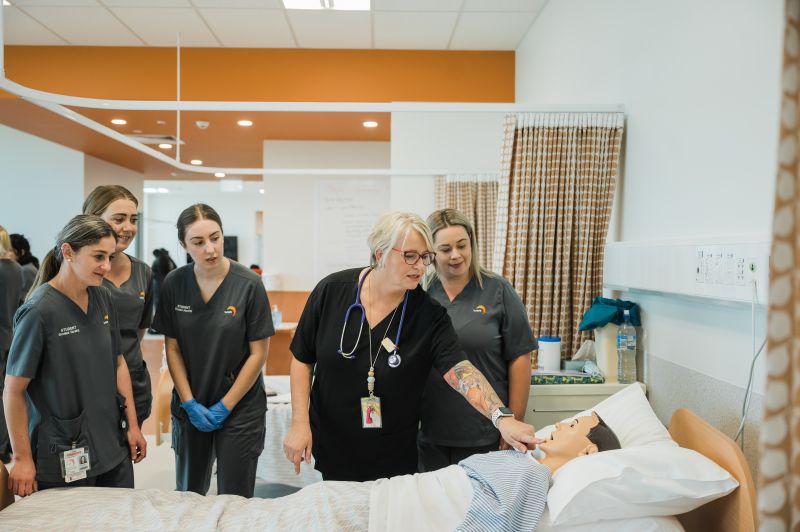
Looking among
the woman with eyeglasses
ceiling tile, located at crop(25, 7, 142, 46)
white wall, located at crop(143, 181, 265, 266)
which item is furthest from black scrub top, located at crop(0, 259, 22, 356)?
white wall, located at crop(143, 181, 265, 266)

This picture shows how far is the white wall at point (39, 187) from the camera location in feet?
23.5

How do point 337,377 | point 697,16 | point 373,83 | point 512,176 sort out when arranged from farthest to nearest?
point 373,83 < point 512,176 < point 697,16 < point 337,377

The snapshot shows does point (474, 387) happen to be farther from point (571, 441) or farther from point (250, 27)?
point (250, 27)

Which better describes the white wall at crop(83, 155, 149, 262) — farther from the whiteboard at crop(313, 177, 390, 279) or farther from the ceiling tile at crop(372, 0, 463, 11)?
the ceiling tile at crop(372, 0, 463, 11)

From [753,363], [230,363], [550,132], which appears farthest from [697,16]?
[230,363]

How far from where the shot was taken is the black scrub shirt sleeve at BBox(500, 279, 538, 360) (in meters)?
2.31

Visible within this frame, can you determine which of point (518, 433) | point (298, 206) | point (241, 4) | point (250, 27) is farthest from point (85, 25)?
point (518, 433)

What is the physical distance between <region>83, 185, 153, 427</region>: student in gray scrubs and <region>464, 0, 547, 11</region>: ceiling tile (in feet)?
9.58

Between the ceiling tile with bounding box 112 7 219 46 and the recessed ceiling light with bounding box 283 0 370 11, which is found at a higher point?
the recessed ceiling light with bounding box 283 0 370 11

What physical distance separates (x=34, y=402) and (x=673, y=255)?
7.43ft

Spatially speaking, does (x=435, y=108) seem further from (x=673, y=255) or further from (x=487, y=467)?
(x=487, y=467)

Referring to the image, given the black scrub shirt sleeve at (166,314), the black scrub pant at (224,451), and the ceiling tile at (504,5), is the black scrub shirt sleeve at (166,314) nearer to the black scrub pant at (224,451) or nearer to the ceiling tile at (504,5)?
the black scrub pant at (224,451)

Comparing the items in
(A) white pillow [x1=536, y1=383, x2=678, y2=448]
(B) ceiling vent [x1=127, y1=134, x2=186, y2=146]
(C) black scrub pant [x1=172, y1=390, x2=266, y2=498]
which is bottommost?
(C) black scrub pant [x1=172, y1=390, x2=266, y2=498]

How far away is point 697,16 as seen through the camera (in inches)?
88.0
